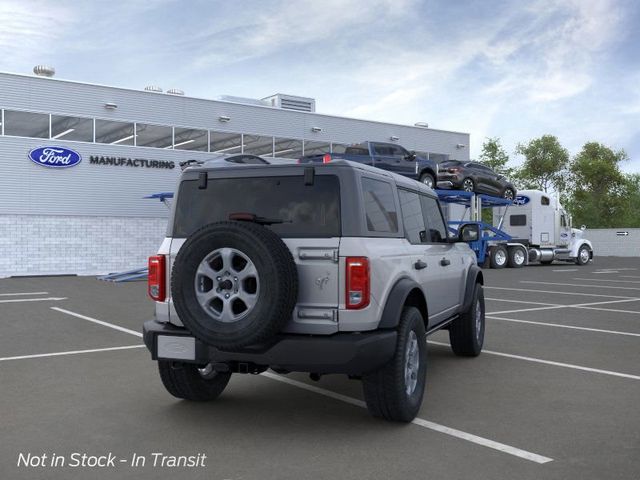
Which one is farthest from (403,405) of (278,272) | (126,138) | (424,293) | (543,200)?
(543,200)

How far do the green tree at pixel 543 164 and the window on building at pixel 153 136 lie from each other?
49.6m

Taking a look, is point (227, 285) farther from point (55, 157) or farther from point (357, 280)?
point (55, 157)

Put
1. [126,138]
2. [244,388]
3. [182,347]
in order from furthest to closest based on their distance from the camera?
1. [126,138]
2. [244,388]
3. [182,347]

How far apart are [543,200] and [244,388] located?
27627 mm

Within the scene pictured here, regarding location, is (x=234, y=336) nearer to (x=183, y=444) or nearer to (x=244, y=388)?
(x=183, y=444)

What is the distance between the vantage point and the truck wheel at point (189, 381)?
5.48 meters

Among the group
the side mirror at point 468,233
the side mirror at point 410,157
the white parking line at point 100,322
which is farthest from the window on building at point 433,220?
the side mirror at point 410,157

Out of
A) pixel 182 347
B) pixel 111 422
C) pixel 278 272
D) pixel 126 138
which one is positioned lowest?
pixel 111 422

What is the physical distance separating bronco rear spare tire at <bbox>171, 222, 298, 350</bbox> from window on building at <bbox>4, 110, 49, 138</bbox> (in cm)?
2337

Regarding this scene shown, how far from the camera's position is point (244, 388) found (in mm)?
6242

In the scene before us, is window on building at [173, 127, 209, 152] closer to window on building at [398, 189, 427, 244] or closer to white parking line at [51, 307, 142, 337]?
white parking line at [51, 307, 142, 337]

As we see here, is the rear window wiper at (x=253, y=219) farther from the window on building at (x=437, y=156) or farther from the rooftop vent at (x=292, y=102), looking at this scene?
the window on building at (x=437, y=156)

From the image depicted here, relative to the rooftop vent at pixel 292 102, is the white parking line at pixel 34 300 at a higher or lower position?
lower

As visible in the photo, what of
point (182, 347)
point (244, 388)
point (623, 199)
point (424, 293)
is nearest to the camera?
point (182, 347)
